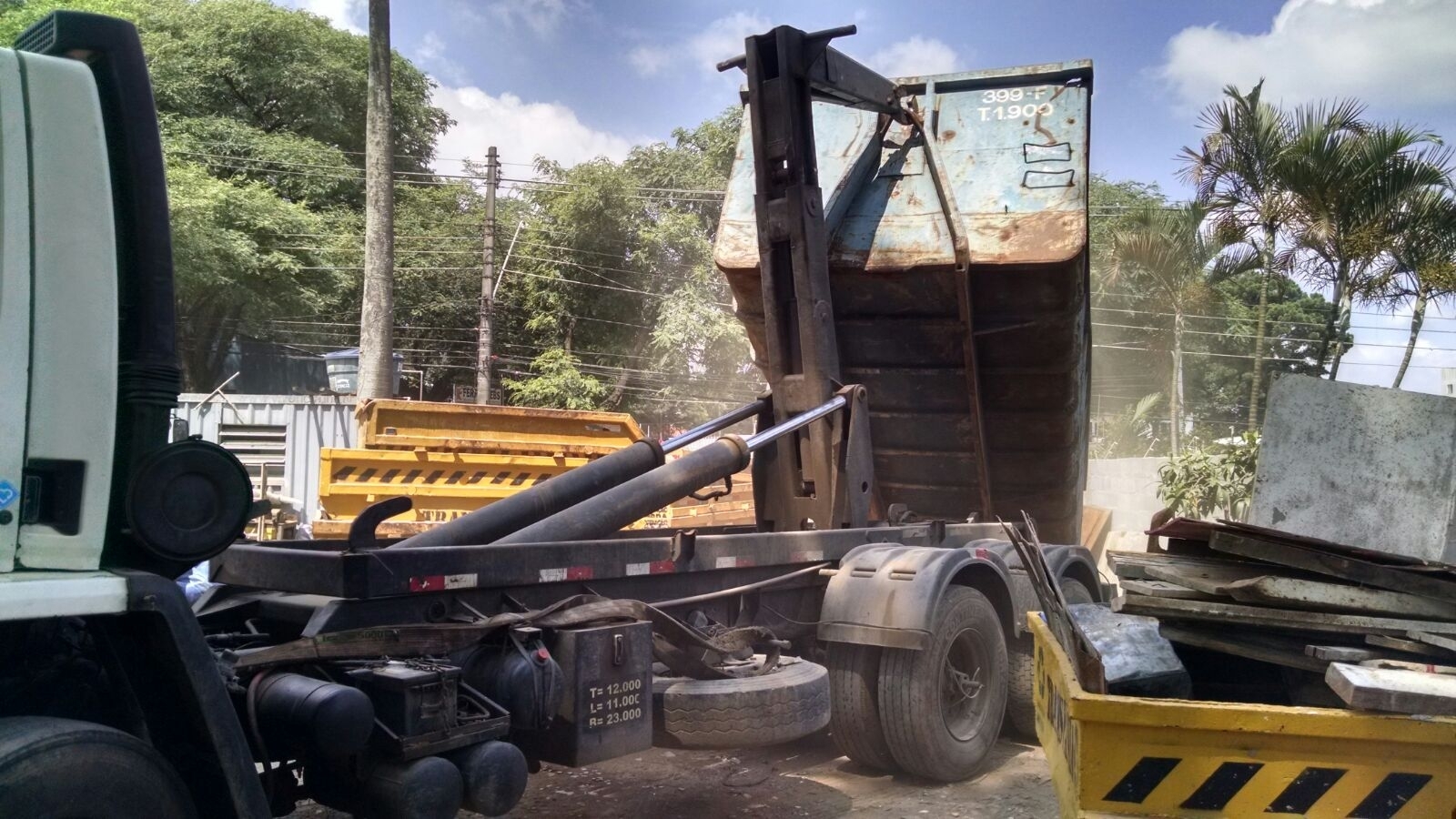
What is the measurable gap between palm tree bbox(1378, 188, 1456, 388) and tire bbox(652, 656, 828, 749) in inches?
467

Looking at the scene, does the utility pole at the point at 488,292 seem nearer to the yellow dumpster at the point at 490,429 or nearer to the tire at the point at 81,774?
the yellow dumpster at the point at 490,429

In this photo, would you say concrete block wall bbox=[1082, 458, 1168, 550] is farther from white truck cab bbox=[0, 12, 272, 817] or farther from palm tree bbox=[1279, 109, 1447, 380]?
white truck cab bbox=[0, 12, 272, 817]

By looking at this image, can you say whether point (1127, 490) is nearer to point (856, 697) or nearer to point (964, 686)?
point (964, 686)

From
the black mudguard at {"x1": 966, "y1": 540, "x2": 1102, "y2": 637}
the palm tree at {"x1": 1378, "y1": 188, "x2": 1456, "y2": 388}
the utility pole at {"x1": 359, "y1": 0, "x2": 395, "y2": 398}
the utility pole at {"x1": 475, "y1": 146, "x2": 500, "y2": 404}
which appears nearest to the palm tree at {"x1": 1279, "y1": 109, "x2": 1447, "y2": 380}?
the palm tree at {"x1": 1378, "y1": 188, "x2": 1456, "y2": 388}

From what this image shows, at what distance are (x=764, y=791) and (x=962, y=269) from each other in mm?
3127

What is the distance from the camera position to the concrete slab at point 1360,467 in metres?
3.76

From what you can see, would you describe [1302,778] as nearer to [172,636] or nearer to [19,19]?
[172,636]

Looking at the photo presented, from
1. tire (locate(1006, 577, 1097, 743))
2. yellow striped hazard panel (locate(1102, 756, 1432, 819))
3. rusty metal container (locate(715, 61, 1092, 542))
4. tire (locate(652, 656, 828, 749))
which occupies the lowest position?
tire (locate(1006, 577, 1097, 743))

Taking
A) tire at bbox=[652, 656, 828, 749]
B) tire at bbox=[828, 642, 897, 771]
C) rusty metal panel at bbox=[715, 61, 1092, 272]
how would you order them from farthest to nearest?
rusty metal panel at bbox=[715, 61, 1092, 272], tire at bbox=[828, 642, 897, 771], tire at bbox=[652, 656, 828, 749]

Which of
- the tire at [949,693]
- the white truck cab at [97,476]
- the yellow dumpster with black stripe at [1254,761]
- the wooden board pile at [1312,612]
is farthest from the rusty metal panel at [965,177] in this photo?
the white truck cab at [97,476]

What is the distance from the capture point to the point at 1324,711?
257 centimetres

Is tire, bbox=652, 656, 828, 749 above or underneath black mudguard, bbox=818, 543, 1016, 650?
underneath

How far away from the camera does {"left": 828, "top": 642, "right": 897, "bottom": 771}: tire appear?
5.47m

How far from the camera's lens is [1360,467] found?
390cm
